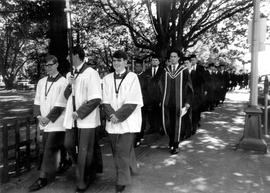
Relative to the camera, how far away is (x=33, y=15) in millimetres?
11203

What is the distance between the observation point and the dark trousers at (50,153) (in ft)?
18.5

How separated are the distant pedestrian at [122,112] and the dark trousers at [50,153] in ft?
2.85

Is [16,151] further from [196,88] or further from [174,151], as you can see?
[196,88]

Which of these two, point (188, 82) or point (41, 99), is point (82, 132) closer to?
point (41, 99)

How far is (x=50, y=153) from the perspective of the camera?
18.7ft

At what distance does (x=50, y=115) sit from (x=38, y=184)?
101 cm

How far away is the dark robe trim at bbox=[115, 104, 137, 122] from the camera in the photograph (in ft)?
17.5

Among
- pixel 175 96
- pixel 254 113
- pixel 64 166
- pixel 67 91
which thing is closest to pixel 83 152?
pixel 67 91

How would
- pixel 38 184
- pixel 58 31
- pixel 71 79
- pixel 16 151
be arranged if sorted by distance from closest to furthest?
pixel 71 79, pixel 38 184, pixel 16 151, pixel 58 31

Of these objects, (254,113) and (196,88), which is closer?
(254,113)

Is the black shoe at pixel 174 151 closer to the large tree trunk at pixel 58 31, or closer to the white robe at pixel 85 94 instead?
the white robe at pixel 85 94

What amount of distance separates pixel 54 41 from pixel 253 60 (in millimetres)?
4632

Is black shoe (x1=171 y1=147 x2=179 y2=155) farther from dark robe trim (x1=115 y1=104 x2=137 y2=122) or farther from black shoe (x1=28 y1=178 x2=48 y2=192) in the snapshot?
black shoe (x1=28 y1=178 x2=48 y2=192)

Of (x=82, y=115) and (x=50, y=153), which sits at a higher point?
(x=82, y=115)
